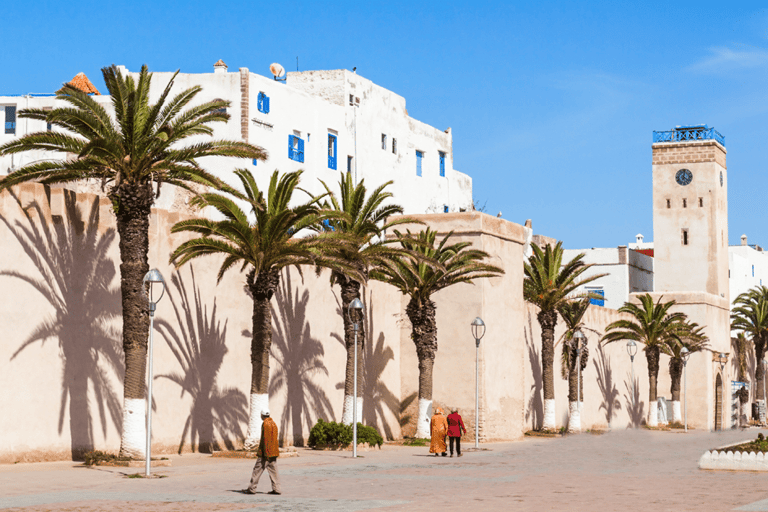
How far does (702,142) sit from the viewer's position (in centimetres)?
7281

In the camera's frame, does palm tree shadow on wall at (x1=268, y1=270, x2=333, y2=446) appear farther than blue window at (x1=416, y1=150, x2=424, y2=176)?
No

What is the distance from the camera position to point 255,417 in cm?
2541

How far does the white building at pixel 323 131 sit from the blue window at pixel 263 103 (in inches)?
1.7

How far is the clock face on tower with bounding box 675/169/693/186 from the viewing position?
7288 cm

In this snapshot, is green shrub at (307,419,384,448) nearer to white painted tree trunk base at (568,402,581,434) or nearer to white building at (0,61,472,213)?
white building at (0,61,472,213)

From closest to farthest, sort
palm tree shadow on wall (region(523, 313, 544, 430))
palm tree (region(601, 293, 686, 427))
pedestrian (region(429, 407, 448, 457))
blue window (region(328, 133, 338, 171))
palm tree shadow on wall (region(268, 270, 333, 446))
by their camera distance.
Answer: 1. pedestrian (region(429, 407, 448, 457))
2. palm tree shadow on wall (region(268, 270, 333, 446))
3. palm tree shadow on wall (region(523, 313, 544, 430))
4. blue window (region(328, 133, 338, 171))
5. palm tree (region(601, 293, 686, 427))

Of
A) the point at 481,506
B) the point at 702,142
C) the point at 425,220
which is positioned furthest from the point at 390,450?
the point at 702,142

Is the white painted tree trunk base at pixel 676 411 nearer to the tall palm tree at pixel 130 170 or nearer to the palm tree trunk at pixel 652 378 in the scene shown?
the palm tree trunk at pixel 652 378

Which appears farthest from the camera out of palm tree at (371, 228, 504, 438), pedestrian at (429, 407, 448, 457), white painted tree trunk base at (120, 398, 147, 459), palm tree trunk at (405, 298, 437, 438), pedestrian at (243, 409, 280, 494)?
palm tree trunk at (405, 298, 437, 438)

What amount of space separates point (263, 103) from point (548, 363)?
1684 centimetres

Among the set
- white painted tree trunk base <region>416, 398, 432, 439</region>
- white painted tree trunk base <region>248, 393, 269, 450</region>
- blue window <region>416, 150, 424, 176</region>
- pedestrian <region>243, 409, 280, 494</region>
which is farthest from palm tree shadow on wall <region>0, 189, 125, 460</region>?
blue window <region>416, 150, 424, 176</region>

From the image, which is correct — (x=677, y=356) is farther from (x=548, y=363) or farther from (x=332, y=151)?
(x=332, y=151)

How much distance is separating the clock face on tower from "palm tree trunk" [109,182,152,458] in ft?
186

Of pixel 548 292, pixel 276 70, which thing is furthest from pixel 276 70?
pixel 548 292
